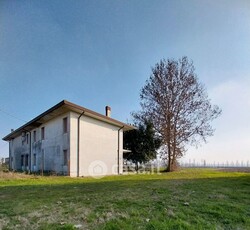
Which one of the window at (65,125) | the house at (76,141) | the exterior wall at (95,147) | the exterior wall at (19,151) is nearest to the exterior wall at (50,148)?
the house at (76,141)

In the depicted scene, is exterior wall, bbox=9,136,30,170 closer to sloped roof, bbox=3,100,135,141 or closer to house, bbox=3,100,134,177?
house, bbox=3,100,134,177

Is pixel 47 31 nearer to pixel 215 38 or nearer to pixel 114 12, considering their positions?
pixel 114 12

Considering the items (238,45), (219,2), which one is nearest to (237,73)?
(238,45)

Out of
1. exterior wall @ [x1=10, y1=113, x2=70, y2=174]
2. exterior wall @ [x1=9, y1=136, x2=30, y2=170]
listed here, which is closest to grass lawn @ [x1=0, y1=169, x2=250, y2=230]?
exterior wall @ [x1=10, y1=113, x2=70, y2=174]

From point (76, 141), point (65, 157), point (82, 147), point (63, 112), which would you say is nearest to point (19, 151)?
point (65, 157)

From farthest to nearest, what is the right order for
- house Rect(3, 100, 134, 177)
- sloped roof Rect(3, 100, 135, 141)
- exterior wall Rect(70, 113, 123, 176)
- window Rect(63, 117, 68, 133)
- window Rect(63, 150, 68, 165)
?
window Rect(63, 117, 68, 133) → window Rect(63, 150, 68, 165) → exterior wall Rect(70, 113, 123, 176) → house Rect(3, 100, 134, 177) → sloped roof Rect(3, 100, 135, 141)

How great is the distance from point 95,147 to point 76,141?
2.13 meters

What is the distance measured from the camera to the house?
59.5ft

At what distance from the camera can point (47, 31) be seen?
36.9ft

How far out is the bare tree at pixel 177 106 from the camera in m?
24.9

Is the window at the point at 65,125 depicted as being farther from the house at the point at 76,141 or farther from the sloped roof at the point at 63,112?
the sloped roof at the point at 63,112

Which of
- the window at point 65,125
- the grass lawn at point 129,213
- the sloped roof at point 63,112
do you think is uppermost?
the sloped roof at point 63,112

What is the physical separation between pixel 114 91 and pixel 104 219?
16.1m

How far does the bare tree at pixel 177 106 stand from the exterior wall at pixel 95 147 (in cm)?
510
